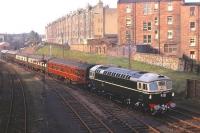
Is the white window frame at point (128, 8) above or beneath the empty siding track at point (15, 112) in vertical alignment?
above

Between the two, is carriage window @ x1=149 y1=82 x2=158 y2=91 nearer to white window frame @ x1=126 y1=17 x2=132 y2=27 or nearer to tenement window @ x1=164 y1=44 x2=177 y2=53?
tenement window @ x1=164 y1=44 x2=177 y2=53

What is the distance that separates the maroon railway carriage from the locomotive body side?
7.86 metres

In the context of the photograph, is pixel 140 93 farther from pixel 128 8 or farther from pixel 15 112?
pixel 128 8

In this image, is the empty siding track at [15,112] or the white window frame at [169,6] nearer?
the empty siding track at [15,112]

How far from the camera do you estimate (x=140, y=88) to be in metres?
30.5

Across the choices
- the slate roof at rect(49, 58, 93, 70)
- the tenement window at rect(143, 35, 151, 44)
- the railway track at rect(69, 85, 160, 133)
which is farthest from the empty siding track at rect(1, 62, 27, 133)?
the tenement window at rect(143, 35, 151, 44)

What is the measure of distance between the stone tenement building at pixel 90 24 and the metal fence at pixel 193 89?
59333mm

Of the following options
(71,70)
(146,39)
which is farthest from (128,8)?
(71,70)

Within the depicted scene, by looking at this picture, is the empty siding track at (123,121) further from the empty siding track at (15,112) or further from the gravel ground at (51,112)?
the empty siding track at (15,112)

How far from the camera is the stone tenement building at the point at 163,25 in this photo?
71438 mm

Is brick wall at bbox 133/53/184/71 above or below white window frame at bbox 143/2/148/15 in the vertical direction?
below

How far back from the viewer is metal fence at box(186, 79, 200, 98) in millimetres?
36062

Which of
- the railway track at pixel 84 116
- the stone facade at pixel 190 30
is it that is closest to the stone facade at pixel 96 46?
the stone facade at pixel 190 30

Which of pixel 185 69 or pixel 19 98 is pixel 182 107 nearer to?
pixel 19 98
